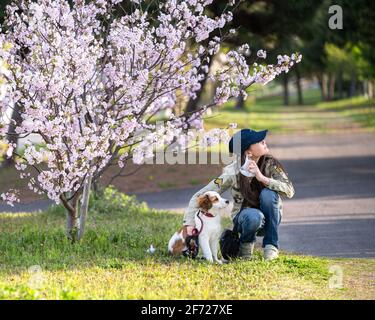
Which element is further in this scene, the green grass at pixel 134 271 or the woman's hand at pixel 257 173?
the woman's hand at pixel 257 173

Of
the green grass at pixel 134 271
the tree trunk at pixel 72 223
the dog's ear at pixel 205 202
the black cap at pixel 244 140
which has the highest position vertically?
the black cap at pixel 244 140

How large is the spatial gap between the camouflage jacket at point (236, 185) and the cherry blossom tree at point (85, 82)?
876 mm

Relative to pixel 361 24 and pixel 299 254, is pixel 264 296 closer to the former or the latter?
pixel 299 254

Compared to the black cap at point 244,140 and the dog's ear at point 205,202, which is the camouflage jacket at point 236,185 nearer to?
the dog's ear at point 205,202

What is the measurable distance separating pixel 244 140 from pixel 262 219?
86 cm

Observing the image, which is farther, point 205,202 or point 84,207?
point 84,207

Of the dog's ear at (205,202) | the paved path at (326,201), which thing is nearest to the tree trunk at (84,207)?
the dog's ear at (205,202)

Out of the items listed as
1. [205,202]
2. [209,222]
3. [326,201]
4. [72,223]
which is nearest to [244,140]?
Result: [205,202]

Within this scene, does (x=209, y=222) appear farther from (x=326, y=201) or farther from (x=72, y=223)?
(x=326, y=201)

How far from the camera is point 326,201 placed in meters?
15.2

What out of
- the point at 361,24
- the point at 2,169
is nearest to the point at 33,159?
the point at 2,169

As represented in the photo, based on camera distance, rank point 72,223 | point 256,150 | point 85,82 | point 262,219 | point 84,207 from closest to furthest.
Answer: point 262,219
point 256,150
point 85,82
point 84,207
point 72,223

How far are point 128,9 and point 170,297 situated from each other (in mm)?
6645

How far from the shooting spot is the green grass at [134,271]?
24.0ft
